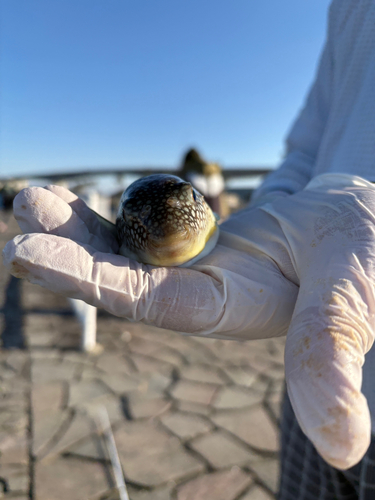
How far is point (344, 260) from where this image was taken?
0.93 m

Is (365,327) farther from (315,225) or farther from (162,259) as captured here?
(162,259)

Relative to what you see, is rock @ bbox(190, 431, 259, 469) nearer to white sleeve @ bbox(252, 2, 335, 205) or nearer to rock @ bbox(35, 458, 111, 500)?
rock @ bbox(35, 458, 111, 500)

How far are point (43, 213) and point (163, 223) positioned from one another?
371 mm

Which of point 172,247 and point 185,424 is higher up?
point 172,247

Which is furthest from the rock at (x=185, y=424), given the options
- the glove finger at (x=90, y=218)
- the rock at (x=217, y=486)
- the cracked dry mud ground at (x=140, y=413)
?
the glove finger at (x=90, y=218)

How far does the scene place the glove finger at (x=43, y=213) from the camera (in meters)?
1.14

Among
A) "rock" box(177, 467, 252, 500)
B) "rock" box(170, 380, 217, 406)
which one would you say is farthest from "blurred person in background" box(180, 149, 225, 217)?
"rock" box(177, 467, 252, 500)

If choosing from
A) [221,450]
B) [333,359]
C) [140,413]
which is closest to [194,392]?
[140,413]

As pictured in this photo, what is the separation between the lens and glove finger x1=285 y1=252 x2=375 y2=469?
706mm

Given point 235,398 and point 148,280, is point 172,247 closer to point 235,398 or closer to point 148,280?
point 148,280

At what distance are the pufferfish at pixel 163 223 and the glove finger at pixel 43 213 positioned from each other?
0.68 ft

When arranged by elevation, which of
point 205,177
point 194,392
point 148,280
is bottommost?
point 194,392

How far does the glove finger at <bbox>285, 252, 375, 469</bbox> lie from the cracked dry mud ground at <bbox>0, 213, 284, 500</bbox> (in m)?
2.09

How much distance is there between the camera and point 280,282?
3.94 ft
